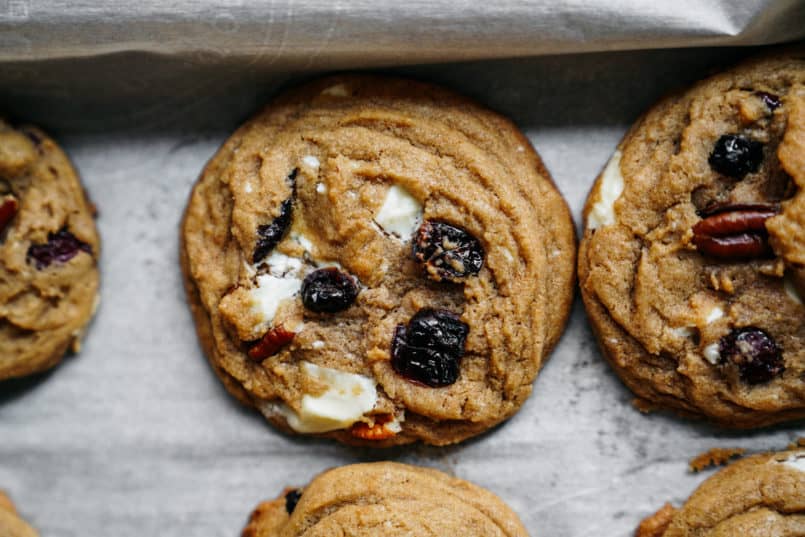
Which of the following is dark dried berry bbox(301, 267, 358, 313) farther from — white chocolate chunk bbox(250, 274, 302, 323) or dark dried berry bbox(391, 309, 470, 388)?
dark dried berry bbox(391, 309, 470, 388)

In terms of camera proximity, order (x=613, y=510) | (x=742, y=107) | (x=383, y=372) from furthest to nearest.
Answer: (x=613, y=510), (x=383, y=372), (x=742, y=107)

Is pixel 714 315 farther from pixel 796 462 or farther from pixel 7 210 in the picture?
pixel 7 210

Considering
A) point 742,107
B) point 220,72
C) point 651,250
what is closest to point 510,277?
point 651,250

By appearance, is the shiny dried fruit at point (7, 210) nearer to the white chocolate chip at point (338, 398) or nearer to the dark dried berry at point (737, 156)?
the white chocolate chip at point (338, 398)

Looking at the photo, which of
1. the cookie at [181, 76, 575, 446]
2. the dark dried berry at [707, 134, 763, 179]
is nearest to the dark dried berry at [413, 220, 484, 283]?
the cookie at [181, 76, 575, 446]

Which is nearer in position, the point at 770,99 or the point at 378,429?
the point at 770,99

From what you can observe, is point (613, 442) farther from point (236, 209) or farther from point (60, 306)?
point (60, 306)

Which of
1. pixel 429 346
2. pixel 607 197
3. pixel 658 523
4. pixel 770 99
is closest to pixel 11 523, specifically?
pixel 429 346
